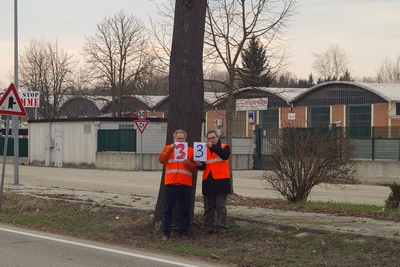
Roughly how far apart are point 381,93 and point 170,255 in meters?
37.9

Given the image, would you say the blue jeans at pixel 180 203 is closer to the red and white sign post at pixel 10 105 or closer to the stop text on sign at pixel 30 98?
the red and white sign post at pixel 10 105

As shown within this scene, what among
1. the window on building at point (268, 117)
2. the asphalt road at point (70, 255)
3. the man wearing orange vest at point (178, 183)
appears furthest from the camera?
the window on building at point (268, 117)

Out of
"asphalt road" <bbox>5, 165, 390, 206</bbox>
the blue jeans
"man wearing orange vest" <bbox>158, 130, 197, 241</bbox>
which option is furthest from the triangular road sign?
the blue jeans

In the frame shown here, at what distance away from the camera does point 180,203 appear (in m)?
11.0

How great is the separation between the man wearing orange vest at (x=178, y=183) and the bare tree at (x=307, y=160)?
14.1ft

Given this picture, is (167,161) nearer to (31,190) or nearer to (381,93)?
(31,190)

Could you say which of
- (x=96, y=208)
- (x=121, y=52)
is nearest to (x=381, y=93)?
(x=121, y=52)

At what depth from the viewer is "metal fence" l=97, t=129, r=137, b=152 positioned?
3634 centimetres

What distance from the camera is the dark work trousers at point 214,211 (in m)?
10.8

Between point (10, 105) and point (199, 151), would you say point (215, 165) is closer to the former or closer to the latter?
point (199, 151)

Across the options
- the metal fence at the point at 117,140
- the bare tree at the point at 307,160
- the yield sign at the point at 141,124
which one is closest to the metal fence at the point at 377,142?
the yield sign at the point at 141,124

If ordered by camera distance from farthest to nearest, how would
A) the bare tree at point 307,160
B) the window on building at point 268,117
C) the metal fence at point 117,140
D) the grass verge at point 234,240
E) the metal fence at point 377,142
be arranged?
the window on building at point 268,117 → the metal fence at point 117,140 → the metal fence at point 377,142 → the bare tree at point 307,160 → the grass verge at point 234,240

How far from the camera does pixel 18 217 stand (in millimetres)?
14531

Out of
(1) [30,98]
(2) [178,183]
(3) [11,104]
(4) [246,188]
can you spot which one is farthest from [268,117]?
(2) [178,183]
